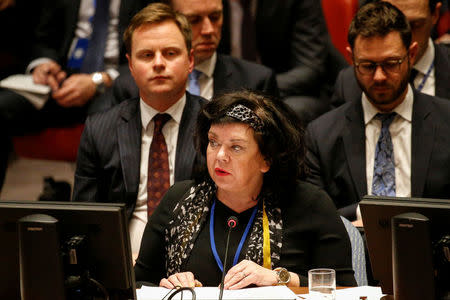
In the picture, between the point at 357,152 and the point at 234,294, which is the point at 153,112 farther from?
the point at 234,294

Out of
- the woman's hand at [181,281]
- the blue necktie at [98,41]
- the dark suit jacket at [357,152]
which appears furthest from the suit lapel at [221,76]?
the woman's hand at [181,281]

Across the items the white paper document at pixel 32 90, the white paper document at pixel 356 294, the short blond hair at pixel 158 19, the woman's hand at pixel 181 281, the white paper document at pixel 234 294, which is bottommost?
the white paper document at pixel 356 294

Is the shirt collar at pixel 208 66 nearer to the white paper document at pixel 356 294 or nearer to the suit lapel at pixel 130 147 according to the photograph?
the suit lapel at pixel 130 147

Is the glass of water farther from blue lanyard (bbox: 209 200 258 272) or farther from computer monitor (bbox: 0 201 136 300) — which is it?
computer monitor (bbox: 0 201 136 300)

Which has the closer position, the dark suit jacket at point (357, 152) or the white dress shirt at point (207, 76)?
the dark suit jacket at point (357, 152)

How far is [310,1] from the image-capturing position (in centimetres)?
439

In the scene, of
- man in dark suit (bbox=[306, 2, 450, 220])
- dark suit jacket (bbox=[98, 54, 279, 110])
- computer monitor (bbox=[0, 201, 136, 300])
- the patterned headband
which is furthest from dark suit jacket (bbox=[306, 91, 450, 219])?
computer monitor (bbox=[0, 201, 136, 300])

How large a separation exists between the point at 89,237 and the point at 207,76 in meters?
2.14

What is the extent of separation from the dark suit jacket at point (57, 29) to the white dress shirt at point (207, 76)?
720mm

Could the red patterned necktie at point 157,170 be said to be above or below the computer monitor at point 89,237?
above

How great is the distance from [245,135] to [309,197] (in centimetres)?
32

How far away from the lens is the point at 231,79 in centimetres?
385

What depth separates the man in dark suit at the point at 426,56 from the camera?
3.74 meters

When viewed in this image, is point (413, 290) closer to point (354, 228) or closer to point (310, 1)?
point (354, 228)
